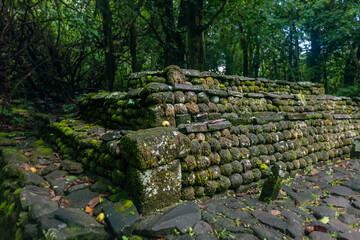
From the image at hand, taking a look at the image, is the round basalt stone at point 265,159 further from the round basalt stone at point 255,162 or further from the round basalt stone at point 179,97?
the round basalt stone at point 179,97

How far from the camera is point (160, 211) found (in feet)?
7.48

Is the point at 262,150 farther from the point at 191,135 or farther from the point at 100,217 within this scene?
the point at 100,217

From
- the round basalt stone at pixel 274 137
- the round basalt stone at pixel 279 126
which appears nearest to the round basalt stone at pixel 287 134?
the round basalt stone at pixel 279 126

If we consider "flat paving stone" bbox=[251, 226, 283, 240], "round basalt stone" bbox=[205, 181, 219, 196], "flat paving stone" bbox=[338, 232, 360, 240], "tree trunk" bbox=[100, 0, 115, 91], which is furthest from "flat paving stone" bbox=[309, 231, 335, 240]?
"tree trunk" bbox=[100, 0, 115, 91]

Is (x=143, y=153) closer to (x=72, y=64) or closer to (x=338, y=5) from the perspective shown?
(x=72, y=64)

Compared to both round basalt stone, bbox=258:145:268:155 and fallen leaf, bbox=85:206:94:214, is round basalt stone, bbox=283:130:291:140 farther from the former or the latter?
fallen leaf, bbox=85:206:94:214

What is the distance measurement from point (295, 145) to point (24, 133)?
19.2ft

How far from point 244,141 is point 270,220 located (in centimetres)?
129

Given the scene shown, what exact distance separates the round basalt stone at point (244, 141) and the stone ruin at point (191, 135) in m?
0.02

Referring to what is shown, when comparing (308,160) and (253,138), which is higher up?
(253,138)

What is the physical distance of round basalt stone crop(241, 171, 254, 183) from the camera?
323cm

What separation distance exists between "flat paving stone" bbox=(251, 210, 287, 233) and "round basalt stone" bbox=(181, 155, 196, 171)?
0.91m

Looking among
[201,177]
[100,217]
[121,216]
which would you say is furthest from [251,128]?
[100,217]

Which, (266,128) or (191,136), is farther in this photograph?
(266,128)
